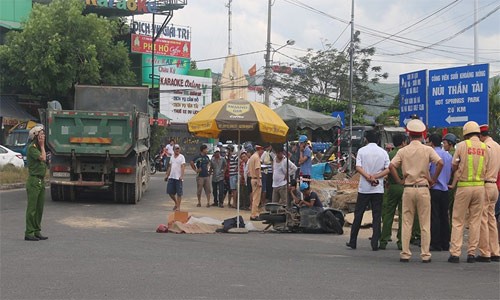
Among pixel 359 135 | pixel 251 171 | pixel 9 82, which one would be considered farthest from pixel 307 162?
pixel 9 82

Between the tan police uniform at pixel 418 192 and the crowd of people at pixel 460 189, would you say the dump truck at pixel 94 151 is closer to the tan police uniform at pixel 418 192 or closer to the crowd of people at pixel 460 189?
the crowd of people at pixel 460 189

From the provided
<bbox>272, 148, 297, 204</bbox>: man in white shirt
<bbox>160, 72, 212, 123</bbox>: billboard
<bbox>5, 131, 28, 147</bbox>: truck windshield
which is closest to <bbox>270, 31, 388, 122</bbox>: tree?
<bbox>160, 72, 212, 123</bbox>: billboard

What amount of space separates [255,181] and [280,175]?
34.6 inches

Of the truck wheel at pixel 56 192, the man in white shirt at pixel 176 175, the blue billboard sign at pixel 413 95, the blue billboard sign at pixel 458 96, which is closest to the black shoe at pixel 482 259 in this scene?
the blue billboard sign at pixel 458 96

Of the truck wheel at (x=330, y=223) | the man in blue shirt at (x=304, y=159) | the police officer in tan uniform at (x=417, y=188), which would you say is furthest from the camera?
the man in blue shirt at (x=304, y=159)

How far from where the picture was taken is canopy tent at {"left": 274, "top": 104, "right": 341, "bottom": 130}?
18766mm

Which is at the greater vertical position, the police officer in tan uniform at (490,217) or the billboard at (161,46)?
the billboard at (161,46)

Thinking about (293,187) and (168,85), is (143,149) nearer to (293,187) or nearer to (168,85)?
(293,187)

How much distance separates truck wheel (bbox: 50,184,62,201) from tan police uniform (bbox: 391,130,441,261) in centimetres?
1148

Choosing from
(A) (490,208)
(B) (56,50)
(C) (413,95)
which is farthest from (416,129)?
(B) (56,50)

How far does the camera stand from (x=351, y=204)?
1500 cm

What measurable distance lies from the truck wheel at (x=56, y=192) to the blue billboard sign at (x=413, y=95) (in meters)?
9.89

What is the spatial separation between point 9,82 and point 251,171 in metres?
26.5

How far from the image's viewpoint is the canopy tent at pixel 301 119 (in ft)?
61.6
